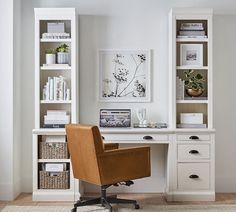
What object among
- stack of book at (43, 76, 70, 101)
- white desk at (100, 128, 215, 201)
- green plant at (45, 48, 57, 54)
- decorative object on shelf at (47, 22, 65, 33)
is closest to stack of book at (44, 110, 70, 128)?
stack of book at (43, 76, 70, 101)

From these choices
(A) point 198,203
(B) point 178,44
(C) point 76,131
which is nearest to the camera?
(C) point 76,131

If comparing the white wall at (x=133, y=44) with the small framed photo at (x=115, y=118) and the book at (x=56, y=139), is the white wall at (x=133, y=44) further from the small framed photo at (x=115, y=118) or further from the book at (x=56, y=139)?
the book at (x=56, y=139)

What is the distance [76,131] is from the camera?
13.6 ft

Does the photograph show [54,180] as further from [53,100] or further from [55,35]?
[55,35]

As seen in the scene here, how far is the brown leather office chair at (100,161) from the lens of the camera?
3988mm

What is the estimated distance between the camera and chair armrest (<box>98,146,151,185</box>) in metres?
4.00

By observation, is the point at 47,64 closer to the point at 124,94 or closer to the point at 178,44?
the point at 124,94

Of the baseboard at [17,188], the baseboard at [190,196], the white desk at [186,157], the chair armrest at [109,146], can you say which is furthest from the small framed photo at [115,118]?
the baseboard at [17,188]

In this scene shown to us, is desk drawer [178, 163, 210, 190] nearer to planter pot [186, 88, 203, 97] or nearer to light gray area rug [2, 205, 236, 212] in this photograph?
light gray area rug [2, 205, 236, 212]

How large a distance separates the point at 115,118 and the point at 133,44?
91cm

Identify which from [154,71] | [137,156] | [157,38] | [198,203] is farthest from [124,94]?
[198,203]

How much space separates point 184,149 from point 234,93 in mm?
993

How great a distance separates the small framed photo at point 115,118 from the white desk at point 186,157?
0.83ft

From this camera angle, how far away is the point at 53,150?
4.71 meters
